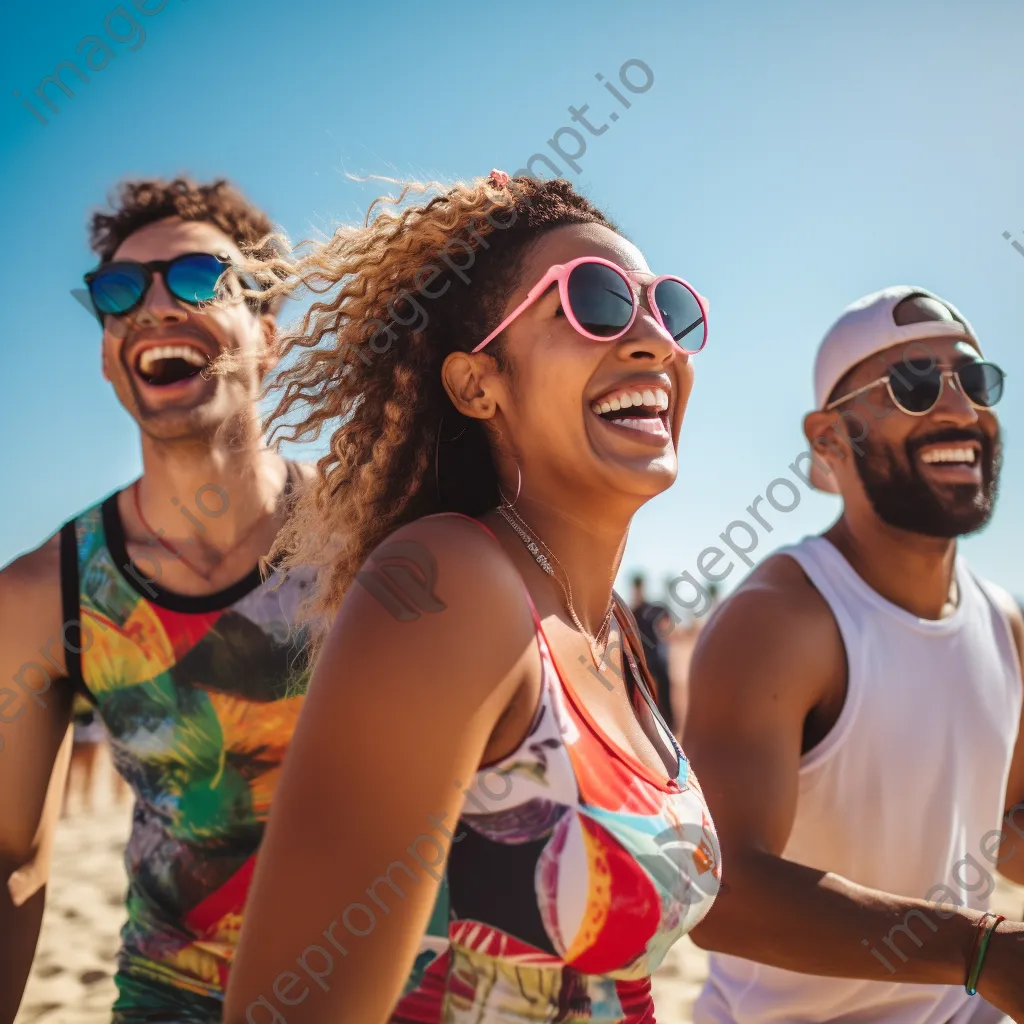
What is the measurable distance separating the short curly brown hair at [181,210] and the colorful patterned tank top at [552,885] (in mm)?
2295

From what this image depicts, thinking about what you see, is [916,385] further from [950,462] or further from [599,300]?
[599,300]


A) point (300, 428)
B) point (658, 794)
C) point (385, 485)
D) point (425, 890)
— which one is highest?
A: point (300, 428)

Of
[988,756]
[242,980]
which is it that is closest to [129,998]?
[242,980]

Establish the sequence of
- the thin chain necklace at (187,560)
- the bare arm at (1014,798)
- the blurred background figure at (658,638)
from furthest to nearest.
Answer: the blurred background figure at (658,638) → the bare arm at (1014,798) → the thin chain necklace at (187,560)

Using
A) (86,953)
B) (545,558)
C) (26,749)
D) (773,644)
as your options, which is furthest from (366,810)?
(86,953)

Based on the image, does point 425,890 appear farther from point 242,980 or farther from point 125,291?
point 125,291

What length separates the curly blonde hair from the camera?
2055mm

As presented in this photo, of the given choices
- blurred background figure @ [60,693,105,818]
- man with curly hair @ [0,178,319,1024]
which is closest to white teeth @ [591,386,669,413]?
man with curly hair @ [0,178,319,1024]

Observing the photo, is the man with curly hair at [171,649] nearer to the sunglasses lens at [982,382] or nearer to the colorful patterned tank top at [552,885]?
the colorful patterned tank top at [552,885]

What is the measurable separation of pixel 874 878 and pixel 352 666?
2.01 metres

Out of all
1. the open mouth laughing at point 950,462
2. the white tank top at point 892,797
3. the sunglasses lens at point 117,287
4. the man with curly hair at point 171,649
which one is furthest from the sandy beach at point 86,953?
the open mouth laughing at point 950,462

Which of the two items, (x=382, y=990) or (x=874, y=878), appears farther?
(x=874, y=878)

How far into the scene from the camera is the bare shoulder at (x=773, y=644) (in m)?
2.71

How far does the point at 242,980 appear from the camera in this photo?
4.29 feet
